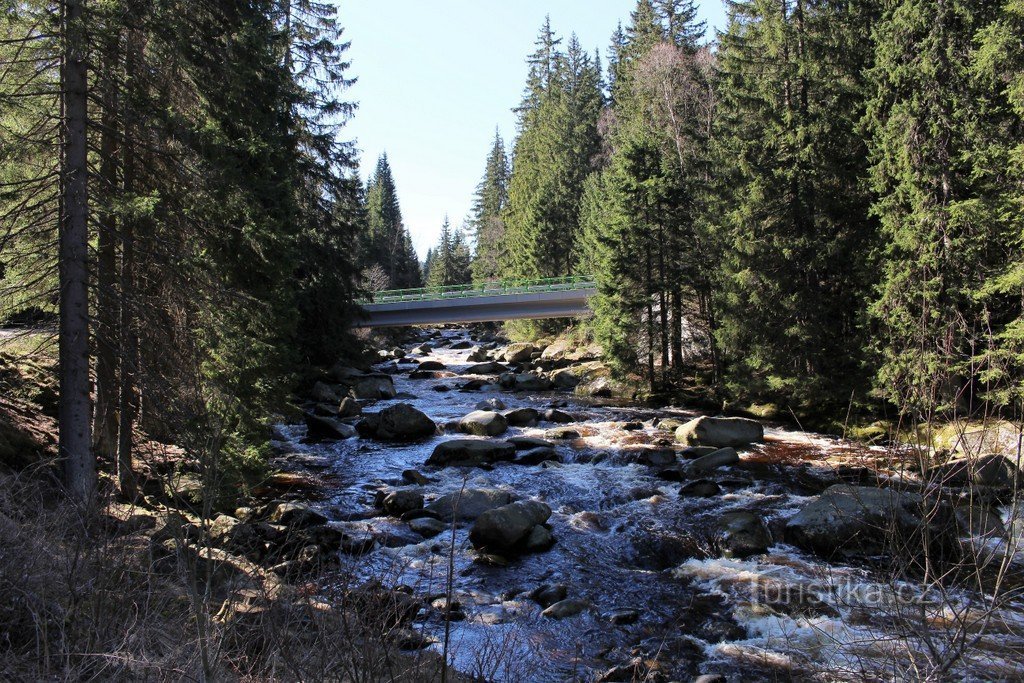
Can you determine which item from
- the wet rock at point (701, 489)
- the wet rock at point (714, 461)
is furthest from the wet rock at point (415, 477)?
the wet rock at point (714, 461)

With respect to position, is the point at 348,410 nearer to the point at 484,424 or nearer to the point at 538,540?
the point at 484,424

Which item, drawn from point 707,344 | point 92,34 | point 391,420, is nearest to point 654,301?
point 707,344

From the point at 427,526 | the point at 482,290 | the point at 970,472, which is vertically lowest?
the point at 427,526

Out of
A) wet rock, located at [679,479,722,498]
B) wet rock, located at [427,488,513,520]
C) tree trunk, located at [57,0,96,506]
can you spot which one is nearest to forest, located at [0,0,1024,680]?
tree trunk, located at [57,0,96,506]

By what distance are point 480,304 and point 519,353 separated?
5.55 meters

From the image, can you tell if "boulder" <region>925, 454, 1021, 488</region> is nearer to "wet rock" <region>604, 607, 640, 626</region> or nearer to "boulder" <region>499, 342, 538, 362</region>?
"wet rock" <region>604, 607, 640, 626</region>

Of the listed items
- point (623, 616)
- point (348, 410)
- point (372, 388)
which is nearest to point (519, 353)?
point (372, 388)

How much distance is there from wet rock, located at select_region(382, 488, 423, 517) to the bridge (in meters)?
22.7

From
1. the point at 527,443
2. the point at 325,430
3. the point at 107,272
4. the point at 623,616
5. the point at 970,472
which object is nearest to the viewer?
the point at 970,472

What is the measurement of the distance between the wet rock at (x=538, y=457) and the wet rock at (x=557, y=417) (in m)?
4.82

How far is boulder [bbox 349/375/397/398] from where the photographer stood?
27.3 m

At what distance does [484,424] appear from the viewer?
2075 cm

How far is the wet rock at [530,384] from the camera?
31.1 m

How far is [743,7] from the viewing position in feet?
78.1
